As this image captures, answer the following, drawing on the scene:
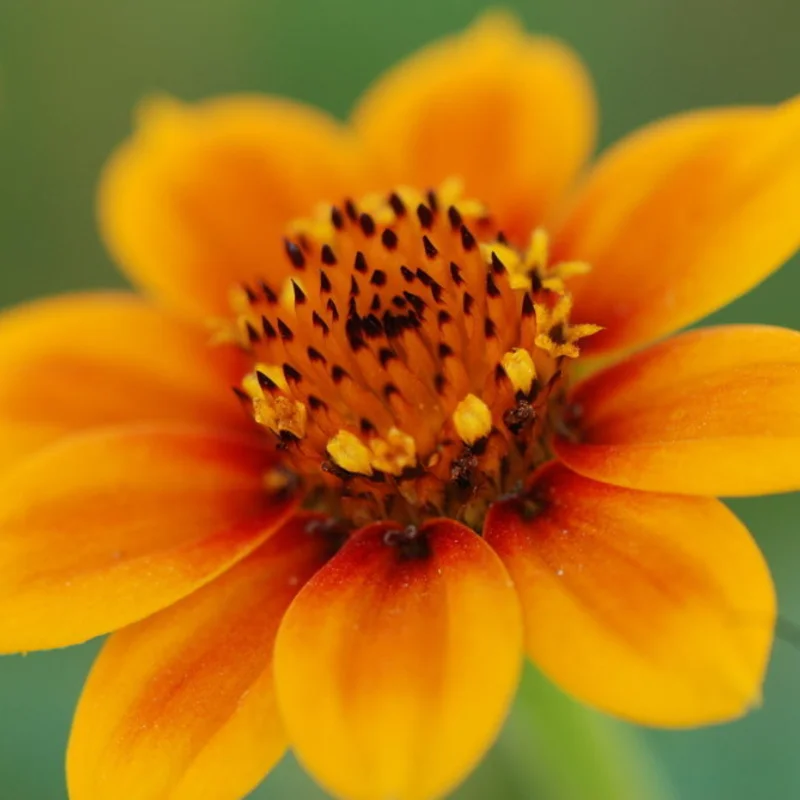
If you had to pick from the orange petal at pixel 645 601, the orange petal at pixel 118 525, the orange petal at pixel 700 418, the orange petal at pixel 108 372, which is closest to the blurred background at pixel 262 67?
the orange petal at pixel 108 372

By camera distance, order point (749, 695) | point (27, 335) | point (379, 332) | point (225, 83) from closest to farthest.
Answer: point (749, 695) → point (379, 332) → point (27, 335) → point (225, 83)

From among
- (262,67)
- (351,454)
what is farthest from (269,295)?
(262,67)

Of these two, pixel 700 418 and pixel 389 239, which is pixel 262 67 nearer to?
pixel 389 239

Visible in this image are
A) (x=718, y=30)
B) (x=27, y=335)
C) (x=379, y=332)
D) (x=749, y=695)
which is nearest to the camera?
(x=749, y=695)

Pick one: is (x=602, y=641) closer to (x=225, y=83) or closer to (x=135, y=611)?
(x=135, y=611)

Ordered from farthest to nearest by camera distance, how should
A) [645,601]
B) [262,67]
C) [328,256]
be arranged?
1. [262,67]
2. [328,256]
3. [645,601]

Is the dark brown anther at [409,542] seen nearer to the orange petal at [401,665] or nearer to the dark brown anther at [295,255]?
the orange petal at [401,665]

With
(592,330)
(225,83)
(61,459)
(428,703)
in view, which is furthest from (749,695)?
(225,83)
